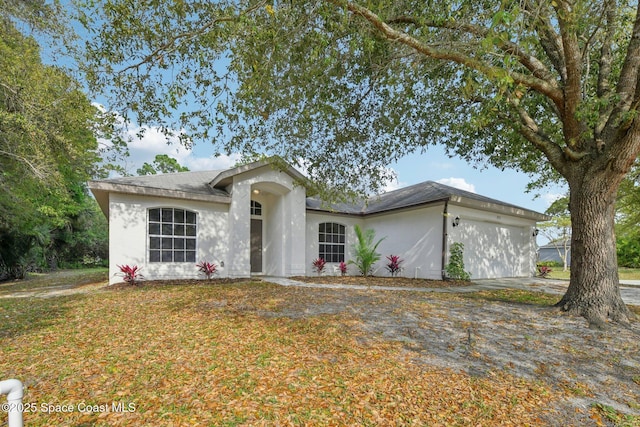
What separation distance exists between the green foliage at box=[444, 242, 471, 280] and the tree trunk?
5136 mm

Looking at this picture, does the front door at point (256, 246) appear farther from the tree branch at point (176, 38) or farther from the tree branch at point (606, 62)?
the tree branch at point (606, 62)

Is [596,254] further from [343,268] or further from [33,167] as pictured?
[33,167]

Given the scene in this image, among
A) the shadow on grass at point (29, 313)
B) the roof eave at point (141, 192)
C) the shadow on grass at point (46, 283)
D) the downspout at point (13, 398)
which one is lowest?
the shadow on grass at point (46, 283)

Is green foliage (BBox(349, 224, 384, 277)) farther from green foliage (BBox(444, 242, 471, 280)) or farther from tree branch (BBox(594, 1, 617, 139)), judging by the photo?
tree branch (BBox(594, 1, 617, 139))

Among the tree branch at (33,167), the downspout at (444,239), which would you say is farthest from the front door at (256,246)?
the downspout at (444,239)

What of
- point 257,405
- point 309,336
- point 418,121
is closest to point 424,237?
point 418,121

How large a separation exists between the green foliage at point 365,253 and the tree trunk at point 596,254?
24.0ft

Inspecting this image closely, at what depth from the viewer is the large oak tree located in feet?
14.9

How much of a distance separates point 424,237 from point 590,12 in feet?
25.9

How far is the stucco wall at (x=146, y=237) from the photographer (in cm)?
945

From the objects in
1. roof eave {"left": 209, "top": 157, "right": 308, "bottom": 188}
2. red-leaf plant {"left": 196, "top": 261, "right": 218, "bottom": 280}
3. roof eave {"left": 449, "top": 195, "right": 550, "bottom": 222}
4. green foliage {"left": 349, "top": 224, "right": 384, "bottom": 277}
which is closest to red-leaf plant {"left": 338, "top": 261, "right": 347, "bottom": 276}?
green foliage {"left": 349, "top": 224, "right": 384, "bottom": 277}

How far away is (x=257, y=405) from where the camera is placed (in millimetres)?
2697

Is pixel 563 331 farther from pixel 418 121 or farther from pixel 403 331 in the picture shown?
pixel 418 121

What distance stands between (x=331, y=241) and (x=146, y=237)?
7.33 meters
